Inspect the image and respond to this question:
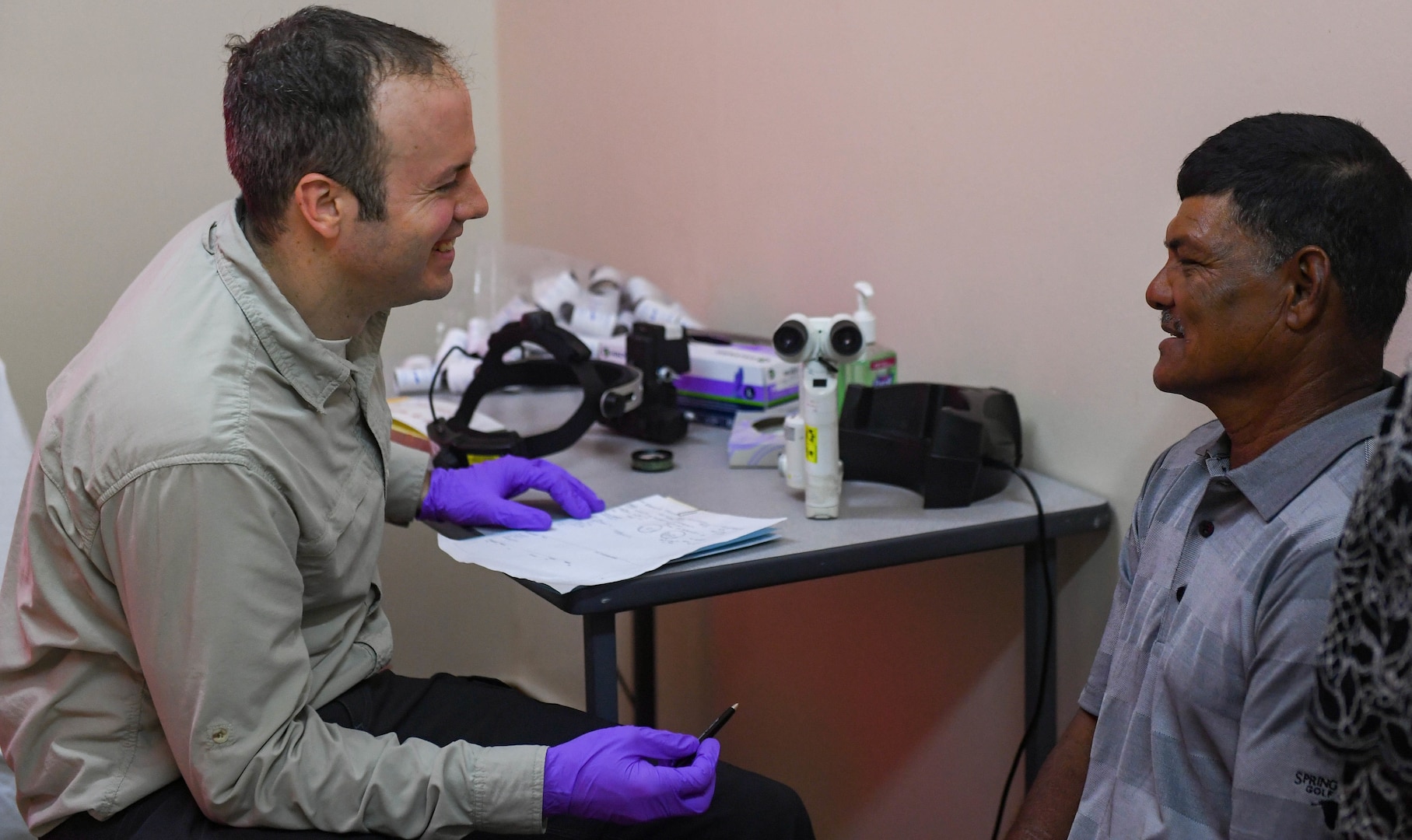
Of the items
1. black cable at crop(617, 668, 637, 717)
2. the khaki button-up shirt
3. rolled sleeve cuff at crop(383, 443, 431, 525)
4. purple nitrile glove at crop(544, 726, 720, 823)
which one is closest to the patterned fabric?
purple nitrile glove at crop(544, 726, 720, 823)

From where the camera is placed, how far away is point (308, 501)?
1207 mm

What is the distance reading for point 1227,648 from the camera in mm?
1028

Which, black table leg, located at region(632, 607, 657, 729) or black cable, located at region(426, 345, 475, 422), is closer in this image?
black cable, located at region(426, 345, 475, 422)

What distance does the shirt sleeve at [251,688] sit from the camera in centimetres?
107

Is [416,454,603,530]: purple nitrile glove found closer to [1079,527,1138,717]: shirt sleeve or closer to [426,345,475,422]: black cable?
[426,345,475,422]: black cable

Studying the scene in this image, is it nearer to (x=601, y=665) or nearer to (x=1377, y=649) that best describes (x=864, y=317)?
(x=601, y=665)

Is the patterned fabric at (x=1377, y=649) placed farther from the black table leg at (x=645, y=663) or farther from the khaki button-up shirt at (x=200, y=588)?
the black table leg at (x=645, y=663)

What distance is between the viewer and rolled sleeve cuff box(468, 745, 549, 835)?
1.15 metres

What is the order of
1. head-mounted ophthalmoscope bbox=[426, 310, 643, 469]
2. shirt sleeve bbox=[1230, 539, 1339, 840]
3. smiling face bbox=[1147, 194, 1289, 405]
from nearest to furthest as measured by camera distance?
shirt sleeve bbox=[1230, 539, 1339, 840] → smiling face bbox=[1147, 194, 1289, 405] → head-mounted ophthalmoscope bbox=[426, 310, 643, 469]

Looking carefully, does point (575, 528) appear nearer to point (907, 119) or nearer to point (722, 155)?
point (907, 119)

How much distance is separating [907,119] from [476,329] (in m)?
0.97

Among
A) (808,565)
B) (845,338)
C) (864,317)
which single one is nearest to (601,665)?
(808,565)

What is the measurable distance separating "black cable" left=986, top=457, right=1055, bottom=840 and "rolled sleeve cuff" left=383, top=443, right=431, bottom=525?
77 centimetres

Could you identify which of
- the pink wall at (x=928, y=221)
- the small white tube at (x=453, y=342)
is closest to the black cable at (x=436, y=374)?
the small white tube at (x=453, y=342)
